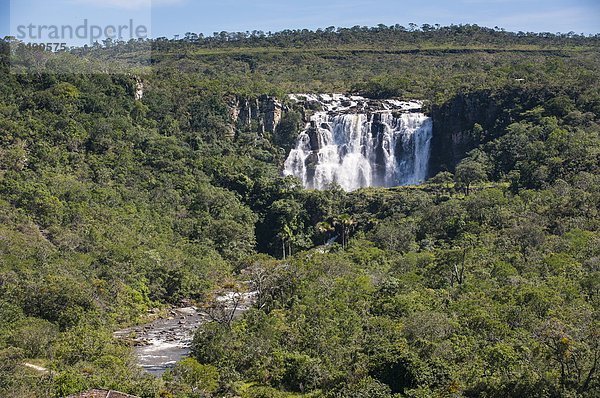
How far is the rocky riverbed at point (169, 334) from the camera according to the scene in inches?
1512

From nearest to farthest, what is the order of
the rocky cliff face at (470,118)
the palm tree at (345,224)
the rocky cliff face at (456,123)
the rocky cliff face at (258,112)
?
1. the palm tree at (345,224)
2. the rocky cliff face at (470,118)
3. the rocky cliff face at (456,123)
4. the rocky cliff face at (258,112)

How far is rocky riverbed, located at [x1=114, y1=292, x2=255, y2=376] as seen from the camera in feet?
126

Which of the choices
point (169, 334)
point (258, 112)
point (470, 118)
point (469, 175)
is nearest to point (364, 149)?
point (470, 118)

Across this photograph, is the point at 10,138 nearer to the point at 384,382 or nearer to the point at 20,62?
the point at 20,62

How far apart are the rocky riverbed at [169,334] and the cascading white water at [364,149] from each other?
104ft

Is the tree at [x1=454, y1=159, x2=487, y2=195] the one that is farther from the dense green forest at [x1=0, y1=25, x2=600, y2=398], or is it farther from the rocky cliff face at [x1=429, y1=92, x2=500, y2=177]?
the rocky cliff face at [x1=429, y1=92, x2=500, y2=177]

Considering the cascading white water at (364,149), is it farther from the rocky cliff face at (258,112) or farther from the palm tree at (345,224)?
the palm tree at (345,224)

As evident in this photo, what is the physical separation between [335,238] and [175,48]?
71.0 meters

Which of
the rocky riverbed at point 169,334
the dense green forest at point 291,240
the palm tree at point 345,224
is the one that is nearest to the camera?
the dense green forest at point 291,240

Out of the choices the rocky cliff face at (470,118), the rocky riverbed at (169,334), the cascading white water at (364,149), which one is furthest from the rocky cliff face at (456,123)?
the rocky riverbed at (169,334)

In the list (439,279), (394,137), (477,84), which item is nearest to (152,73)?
(394,137)

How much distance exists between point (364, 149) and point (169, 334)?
41.6m

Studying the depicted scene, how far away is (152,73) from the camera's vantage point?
3467 inches

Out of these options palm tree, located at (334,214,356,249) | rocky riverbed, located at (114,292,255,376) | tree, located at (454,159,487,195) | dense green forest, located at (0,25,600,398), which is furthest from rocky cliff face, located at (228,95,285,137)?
rocky riverbed, located at (114,292,255,376)
